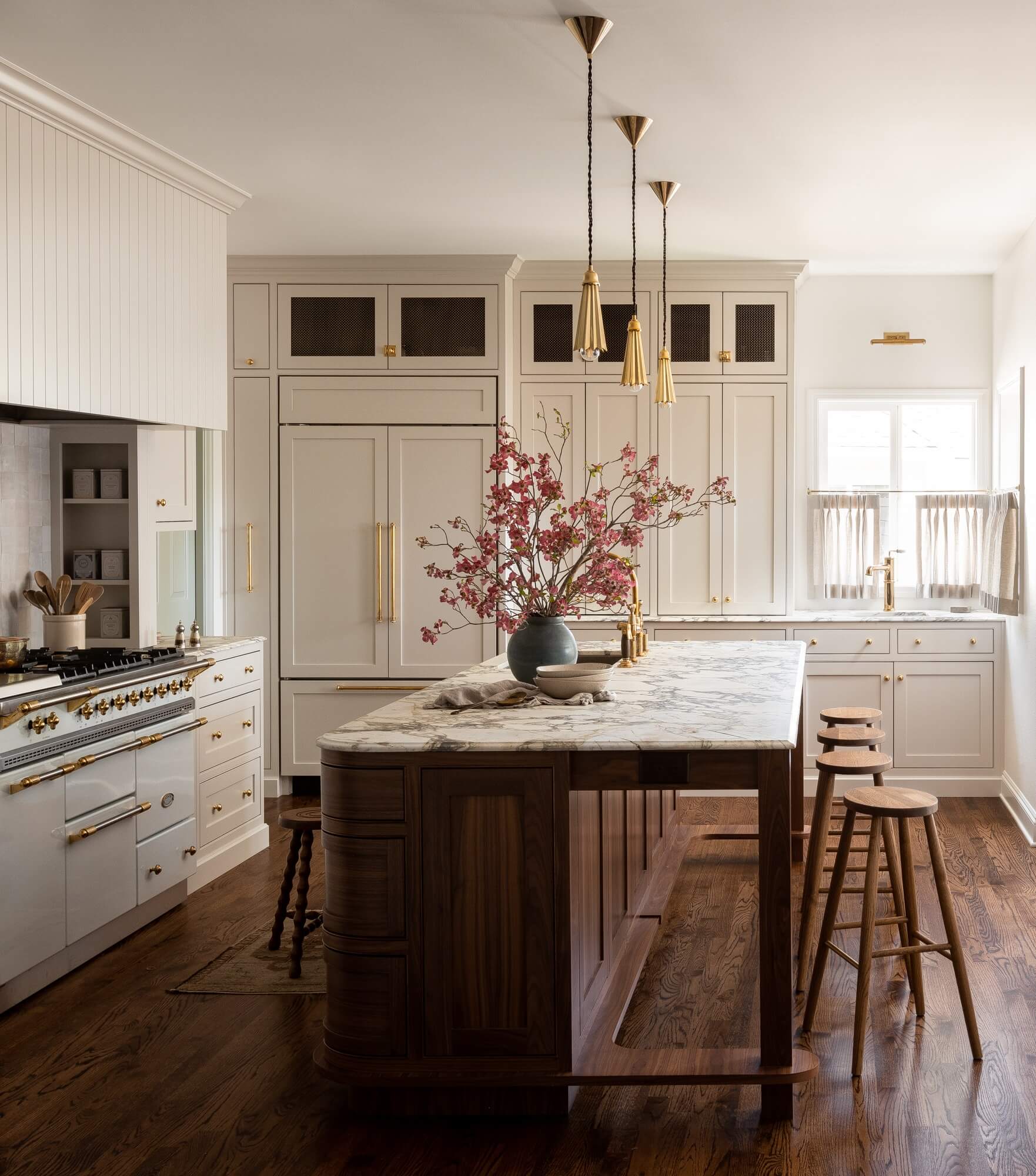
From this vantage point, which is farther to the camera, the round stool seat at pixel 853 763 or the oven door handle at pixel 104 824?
the oven door handle at pixel 104 824

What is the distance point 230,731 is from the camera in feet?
15.1

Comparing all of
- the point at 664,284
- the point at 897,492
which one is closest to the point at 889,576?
the point at 897,492

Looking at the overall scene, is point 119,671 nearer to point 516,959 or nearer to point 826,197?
point 516,959

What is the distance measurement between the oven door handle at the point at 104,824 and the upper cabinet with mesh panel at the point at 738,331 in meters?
3.53

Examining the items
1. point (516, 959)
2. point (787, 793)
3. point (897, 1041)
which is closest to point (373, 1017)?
point (516, 959)

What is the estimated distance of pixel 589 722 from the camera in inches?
108

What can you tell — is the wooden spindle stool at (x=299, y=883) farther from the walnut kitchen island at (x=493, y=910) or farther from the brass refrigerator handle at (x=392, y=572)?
the brass refrigerator handle at (x=392, y=572)

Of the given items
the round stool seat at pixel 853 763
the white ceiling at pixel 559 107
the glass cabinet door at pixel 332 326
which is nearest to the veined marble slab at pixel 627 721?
the round stool seat at pixel 853 763

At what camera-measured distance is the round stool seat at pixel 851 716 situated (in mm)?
4098

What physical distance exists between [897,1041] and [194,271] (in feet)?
12.3

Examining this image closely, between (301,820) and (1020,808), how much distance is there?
3597 millimetres

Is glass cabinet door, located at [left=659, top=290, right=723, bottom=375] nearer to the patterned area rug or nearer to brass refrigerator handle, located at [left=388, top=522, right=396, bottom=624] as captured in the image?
brass refrigerator handle, located at [left=388, top=522, right=396, bottom=624]

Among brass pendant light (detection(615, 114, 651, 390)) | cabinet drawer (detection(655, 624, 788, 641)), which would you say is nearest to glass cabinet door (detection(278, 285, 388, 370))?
cabinet drawer (detection(655, 624, 788, 641))

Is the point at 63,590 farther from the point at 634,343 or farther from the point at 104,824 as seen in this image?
the point at 634,343
